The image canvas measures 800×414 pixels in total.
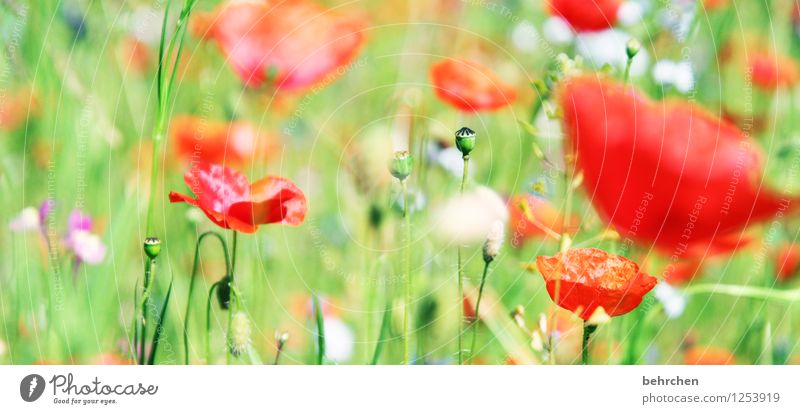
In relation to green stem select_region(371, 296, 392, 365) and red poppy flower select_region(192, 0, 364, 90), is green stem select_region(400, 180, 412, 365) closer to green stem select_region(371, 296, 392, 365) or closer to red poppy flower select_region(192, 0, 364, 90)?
green stem select_region(371, 296, 392, 365)

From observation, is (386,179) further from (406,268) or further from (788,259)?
(788,259)

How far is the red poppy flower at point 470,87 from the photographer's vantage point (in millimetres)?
772

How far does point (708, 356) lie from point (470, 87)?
0.27m

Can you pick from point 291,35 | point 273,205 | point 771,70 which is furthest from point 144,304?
point 771,70

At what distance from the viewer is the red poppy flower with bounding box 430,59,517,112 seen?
0.77m

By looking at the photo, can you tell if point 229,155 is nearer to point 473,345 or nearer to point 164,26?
point 164,26

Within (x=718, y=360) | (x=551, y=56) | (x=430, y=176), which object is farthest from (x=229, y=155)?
(x=718, y=360)

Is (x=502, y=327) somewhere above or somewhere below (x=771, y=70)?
below

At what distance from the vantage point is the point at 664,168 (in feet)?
2.41

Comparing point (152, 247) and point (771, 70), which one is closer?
point (152, 247)
